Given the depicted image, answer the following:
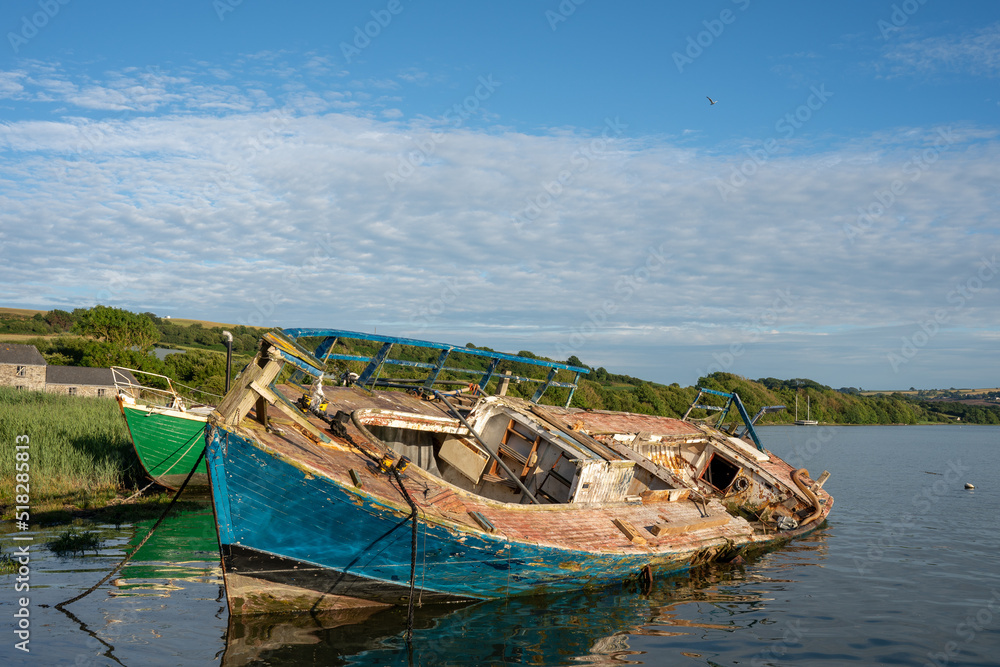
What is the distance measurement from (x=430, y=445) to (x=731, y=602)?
594 cm

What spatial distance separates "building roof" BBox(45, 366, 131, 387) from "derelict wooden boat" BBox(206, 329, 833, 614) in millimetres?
47439

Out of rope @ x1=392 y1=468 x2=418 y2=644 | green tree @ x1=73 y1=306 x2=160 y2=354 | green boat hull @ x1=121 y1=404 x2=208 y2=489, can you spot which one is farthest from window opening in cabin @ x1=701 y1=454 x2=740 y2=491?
green tree @ x1=73 y1=306 x2=160 y2=354

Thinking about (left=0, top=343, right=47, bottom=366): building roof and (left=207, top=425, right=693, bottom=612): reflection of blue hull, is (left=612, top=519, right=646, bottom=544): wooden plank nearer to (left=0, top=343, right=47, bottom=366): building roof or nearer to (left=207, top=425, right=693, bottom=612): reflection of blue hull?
(left=207, top=425, right=693, bottom=612): reflection of blue hull

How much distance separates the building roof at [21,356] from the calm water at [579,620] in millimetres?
45541

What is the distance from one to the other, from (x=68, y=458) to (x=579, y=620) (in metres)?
14.1

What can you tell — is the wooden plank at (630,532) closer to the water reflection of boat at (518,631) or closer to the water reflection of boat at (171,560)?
the water reflection of boat at (518,631)

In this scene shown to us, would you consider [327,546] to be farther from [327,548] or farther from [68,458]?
[68,458]

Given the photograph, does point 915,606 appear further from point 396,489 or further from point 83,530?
point 83,530

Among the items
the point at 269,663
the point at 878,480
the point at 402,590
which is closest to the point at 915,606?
the point at 402,590

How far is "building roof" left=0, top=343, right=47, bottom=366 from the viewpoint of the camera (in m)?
50.3

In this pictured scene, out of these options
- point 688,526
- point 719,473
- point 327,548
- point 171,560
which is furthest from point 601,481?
point 719,473

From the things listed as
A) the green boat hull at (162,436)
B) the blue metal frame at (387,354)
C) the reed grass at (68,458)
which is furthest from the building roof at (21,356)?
the blue metal frame at (387,354)

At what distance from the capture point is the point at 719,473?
1900 centimetres

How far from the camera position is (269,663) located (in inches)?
292
